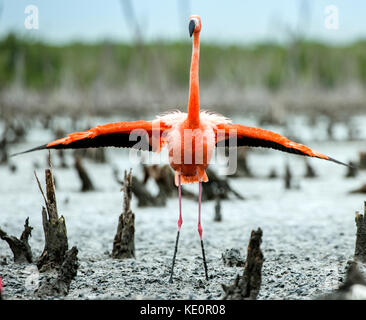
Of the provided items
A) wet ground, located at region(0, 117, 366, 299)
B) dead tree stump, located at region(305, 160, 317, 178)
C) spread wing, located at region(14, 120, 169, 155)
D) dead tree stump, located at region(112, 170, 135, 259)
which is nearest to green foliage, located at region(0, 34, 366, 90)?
dead tree stump, located at region(305, 160, 317, 178)

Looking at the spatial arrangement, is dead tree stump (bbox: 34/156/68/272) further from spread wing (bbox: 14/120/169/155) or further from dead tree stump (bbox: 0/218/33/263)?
spread wing (bbox: 14/120/169/155)

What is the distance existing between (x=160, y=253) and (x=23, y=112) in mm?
15066

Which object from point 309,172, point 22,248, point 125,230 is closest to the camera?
point 22,248

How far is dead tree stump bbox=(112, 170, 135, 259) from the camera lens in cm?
607

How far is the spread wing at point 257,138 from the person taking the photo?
17.6 ft

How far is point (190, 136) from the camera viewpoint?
17.7ft

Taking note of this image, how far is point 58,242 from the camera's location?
5.40 m

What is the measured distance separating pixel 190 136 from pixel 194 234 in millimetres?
2773

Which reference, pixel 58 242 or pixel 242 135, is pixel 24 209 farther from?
pixel 242 135

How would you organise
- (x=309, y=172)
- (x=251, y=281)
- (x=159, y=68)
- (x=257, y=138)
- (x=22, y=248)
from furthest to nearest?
(x=159, y=68)
(x=309, y=172)
(x=22, y=248)
(x=257, y=138)
(x=251, y=281)

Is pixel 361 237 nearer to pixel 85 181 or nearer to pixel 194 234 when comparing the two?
pixel 194 234

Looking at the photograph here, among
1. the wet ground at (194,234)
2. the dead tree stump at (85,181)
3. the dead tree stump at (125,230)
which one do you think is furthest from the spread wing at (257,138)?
the dead tree stump at (85,181)

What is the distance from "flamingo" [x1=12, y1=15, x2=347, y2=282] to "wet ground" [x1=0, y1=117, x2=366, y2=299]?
1.61 ft

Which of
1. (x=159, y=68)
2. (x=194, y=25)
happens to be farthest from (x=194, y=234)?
(x=159, y=68)
